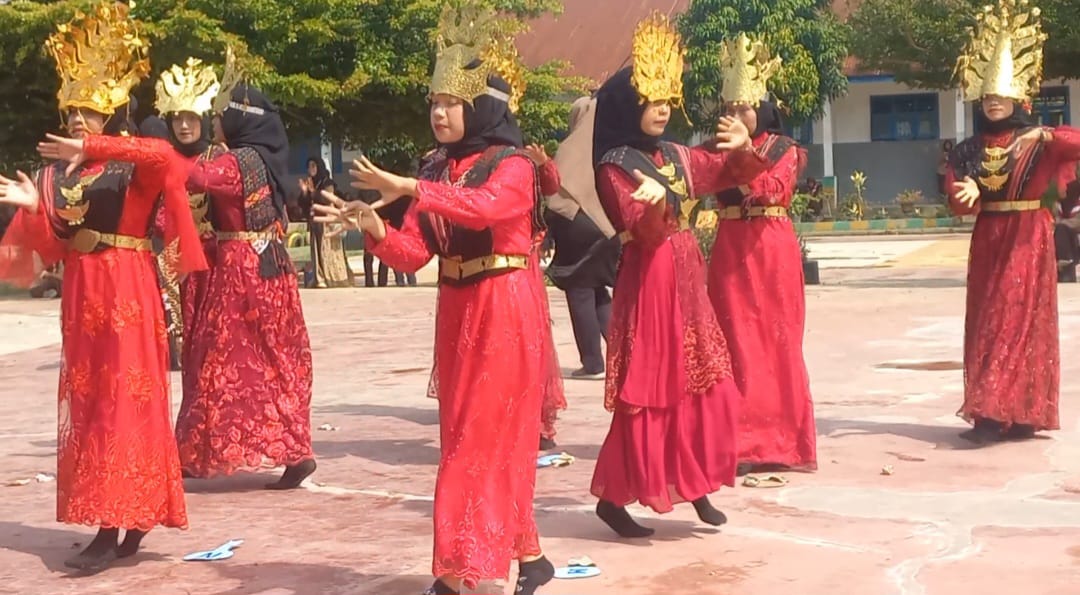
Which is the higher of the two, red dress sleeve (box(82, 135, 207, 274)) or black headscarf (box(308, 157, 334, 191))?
black headscarf (box(308, 157, 334, 191))

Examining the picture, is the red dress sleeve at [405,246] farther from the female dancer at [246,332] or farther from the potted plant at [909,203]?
the potted plant at [909,203]

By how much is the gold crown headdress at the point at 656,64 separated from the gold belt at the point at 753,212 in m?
1.49

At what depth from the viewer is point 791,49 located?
3166cm

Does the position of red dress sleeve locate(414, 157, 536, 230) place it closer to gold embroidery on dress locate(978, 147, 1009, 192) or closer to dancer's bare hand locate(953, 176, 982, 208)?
dancer's bare hand locate(953, 176, 982, 208)

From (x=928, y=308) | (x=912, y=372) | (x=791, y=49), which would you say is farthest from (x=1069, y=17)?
(x=912, y=372)

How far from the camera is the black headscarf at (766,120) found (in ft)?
25.0

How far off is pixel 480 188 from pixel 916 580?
2.05 metres

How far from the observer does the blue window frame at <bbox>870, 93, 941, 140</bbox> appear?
3631cm

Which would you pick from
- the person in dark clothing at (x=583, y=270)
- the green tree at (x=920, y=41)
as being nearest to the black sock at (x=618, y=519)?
the person in dark clothing at (x=583, y=270)

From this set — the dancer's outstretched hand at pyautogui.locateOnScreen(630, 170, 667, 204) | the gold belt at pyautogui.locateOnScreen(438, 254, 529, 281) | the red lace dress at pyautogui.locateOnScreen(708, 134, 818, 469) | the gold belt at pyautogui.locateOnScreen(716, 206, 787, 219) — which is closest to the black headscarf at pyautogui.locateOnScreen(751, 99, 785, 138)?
the red lace dress at pyautogui.locateOnScreen(708, 134, 818, 469)

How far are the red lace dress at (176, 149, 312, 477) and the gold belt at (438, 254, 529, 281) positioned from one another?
8.19 feet

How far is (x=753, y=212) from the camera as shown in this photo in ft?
25.3

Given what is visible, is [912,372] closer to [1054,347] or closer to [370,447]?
[1054,347]

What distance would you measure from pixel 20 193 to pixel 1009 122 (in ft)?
16.4
